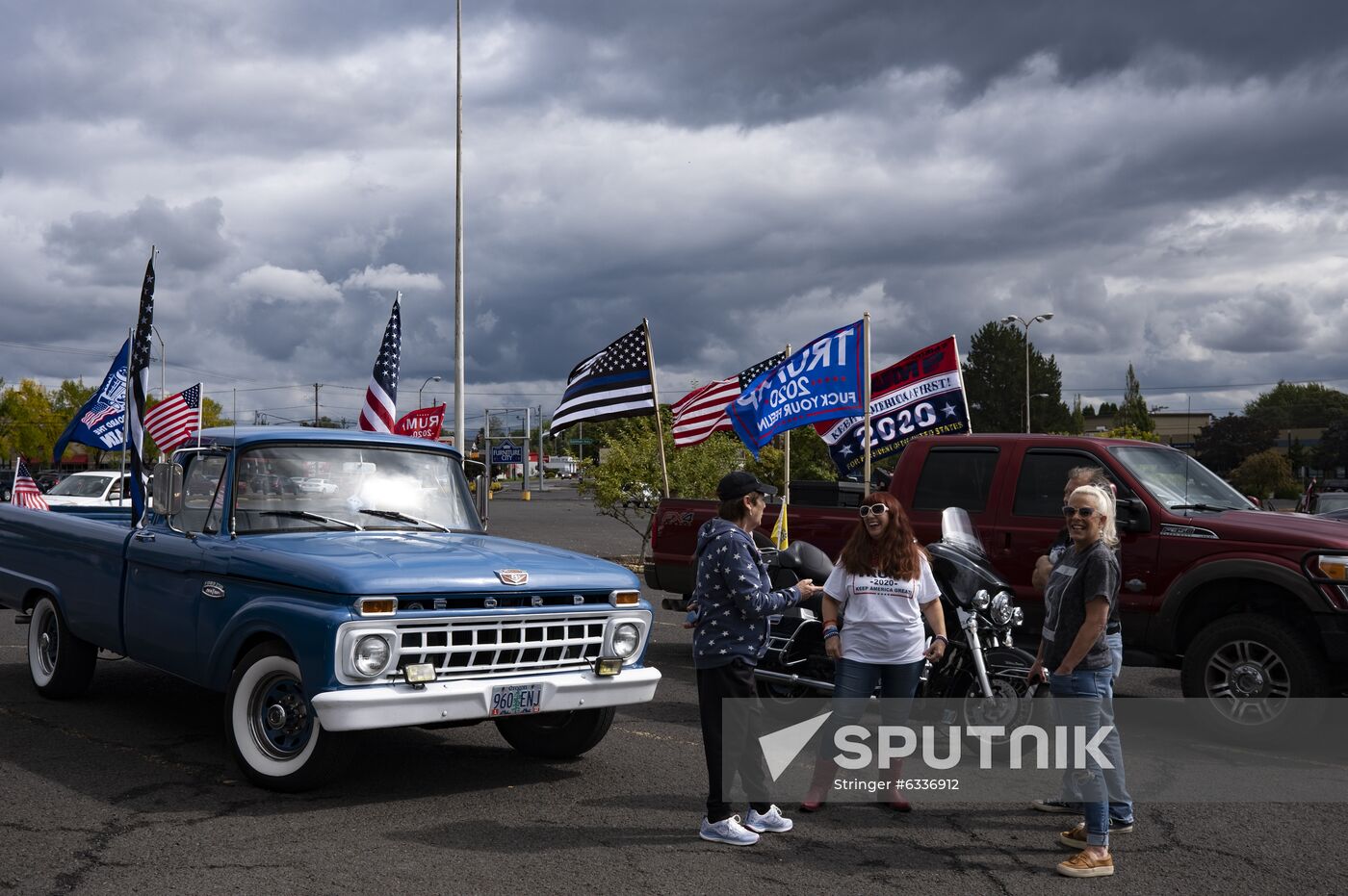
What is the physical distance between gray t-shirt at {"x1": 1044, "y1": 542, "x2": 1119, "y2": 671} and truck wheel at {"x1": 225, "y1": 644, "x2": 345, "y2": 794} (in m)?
3.53

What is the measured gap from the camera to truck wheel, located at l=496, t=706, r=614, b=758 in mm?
7242

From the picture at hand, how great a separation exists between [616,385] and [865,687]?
10795mm

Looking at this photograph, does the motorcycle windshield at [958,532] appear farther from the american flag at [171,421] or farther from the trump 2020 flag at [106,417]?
the trump 2020 flag at [106,417]

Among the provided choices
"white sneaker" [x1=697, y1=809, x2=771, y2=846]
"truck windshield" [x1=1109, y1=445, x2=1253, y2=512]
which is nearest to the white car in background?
"truck windshield" [x1=1109, y1=445, x2=1253, y2=512]

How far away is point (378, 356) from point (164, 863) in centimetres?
1122

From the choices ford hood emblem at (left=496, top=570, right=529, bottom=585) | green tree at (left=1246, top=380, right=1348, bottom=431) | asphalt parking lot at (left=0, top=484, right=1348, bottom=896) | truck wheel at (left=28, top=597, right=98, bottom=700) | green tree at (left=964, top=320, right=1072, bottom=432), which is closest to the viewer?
asphalt parking lot at (left=0, top=484, right=1348, bottom=896)

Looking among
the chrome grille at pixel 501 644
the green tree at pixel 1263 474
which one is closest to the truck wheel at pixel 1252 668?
the chrome grille at pixel 501 644

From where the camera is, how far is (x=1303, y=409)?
144 m

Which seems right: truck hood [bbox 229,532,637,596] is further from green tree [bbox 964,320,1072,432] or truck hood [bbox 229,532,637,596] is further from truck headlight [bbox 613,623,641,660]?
green tree [bbox 964,320,1072,432]

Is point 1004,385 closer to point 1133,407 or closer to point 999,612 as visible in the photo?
point 1133,407

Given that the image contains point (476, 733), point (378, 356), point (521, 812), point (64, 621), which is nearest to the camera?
point (521, 812)

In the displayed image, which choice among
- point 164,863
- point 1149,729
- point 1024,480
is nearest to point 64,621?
point 164,863

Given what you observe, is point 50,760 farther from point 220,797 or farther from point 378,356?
point 378,356

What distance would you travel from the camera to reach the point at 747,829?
570 centimetres
